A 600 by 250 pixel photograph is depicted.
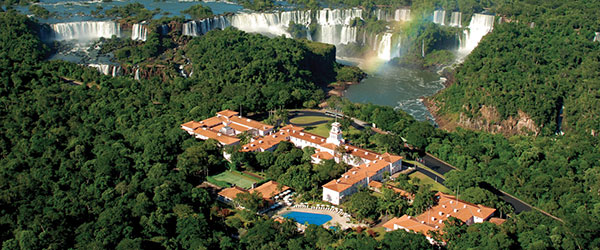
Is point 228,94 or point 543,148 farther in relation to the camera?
point 228,94

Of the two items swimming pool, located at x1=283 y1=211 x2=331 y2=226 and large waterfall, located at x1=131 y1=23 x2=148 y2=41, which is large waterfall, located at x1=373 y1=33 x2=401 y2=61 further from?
swimming pool, located at x1=283 y1=211 x2=331 y2=226

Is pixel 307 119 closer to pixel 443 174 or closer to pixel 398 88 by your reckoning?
pixel 443 174

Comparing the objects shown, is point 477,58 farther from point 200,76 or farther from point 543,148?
point 200,76

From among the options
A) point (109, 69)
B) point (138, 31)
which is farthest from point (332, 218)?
point (138, 31)

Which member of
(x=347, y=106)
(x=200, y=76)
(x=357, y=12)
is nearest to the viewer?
(x=347, y=106)

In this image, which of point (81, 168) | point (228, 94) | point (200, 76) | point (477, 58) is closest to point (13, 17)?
point (200, 76)

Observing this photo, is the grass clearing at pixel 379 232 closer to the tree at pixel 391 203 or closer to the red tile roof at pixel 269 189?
the tree at pixel 391 203
